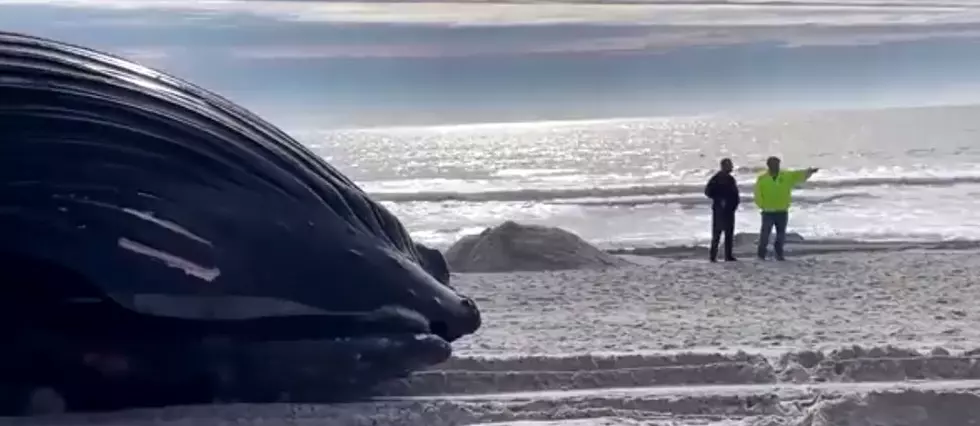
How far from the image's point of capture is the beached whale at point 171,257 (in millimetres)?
4785

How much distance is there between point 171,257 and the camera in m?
4.89

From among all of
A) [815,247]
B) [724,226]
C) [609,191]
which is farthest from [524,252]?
[609,191]

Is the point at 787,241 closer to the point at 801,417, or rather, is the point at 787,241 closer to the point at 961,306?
the point at 961,306

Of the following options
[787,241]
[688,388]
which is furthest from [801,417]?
[787,241]

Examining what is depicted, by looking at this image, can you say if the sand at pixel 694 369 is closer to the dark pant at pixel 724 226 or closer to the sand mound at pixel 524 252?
the sand mound at pixel 524 252

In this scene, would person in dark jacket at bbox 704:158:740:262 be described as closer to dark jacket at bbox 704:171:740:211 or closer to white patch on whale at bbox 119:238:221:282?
dark jacket at bbox 704:171:740:211

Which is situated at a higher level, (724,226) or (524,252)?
(724,226)

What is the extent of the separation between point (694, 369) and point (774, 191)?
20.5 feet

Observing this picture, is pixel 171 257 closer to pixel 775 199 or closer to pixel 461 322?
pixel 461 322

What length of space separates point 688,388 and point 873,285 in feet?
14.0

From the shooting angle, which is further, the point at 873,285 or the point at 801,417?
the point at 873,285

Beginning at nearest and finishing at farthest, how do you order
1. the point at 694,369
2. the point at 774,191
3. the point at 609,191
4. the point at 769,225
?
the point at 694,369 → the point at 774,191 → the point at 769,225 → the point at 609,191

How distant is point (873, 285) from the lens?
9.56 meters

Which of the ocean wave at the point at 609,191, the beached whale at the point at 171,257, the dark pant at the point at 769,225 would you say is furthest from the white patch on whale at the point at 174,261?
the ocean wave at the point at 609,191
